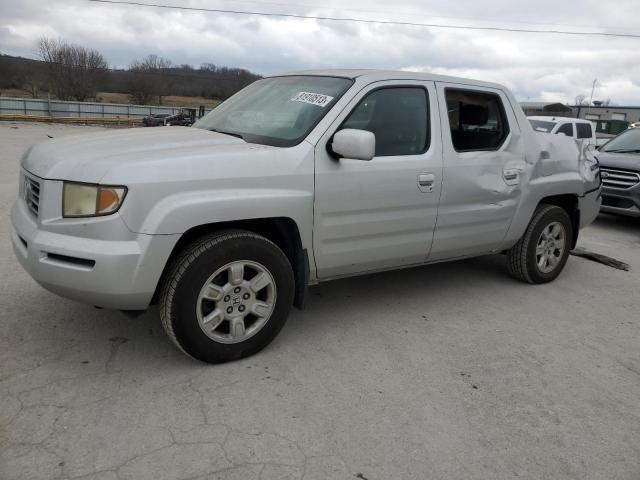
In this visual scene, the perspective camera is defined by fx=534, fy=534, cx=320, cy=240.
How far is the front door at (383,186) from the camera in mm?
3420

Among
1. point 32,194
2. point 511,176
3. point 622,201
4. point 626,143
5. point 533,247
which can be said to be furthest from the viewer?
point 626,143

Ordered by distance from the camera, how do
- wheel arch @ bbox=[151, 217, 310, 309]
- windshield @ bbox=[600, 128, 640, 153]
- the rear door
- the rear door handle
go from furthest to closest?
windshield @ bbox=[600, 128, 640, 153], the rear door handle, the rear door, wheel arch @ bbox=[151, 217, 310, 309]

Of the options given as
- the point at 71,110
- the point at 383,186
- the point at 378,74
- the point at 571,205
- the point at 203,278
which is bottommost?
the point at 203,278

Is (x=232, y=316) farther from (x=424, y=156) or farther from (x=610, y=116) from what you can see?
(x=610, y=116)

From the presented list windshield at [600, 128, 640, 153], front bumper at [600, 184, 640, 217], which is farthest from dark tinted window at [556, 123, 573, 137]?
front bumper at [600, 184, 640, 217]

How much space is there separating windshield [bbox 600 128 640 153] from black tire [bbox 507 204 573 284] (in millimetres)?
4777

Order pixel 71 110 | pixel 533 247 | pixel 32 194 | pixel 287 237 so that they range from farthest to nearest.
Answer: pixel 71 110 → pixel 533 247 → pixel 287 237 → pixel 32 194

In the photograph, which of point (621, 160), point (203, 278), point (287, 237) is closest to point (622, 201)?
point (621, 160)

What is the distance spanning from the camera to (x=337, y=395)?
298 centimetres

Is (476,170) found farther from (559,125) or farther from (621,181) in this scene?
(559,125)

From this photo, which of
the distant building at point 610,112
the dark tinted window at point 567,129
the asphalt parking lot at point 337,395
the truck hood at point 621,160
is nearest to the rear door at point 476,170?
the asphalt parking lot at point 337,395

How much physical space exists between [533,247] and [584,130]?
418 inches

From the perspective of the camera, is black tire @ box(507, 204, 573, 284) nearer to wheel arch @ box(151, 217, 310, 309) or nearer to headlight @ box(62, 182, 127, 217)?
wheel arch @ box(151, 217, 310, 309)

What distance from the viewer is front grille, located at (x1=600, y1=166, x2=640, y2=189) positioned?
26.2 ft
